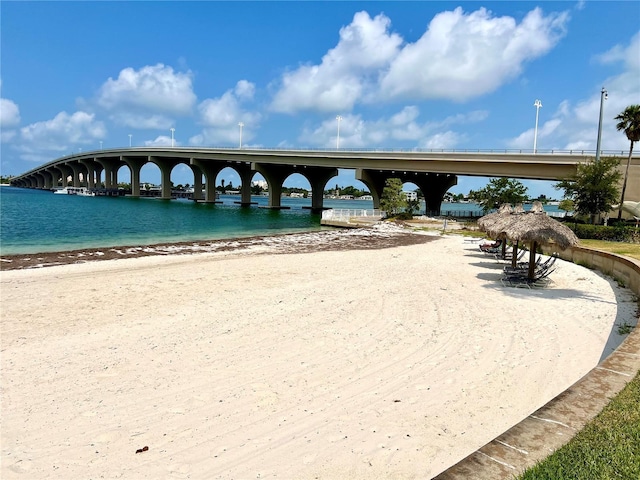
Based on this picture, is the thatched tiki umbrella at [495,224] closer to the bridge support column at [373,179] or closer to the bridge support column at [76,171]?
the bridge support column at [373,179]

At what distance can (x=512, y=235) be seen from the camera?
1227cm

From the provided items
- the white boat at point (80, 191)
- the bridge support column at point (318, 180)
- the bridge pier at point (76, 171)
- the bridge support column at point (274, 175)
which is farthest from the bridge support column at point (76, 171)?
the bridge support column at point (318, 180)

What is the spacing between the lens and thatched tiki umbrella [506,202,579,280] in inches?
452

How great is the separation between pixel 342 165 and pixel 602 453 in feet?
185

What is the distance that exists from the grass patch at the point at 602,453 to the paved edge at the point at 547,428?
2.4 inches

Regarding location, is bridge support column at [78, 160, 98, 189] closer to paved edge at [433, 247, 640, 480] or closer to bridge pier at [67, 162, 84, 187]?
bridge pier at [67, 162, 84, 187]

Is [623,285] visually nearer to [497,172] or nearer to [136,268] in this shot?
[136,268]

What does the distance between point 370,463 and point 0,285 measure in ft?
45.6

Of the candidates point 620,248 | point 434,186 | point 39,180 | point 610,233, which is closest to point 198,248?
point 620,248

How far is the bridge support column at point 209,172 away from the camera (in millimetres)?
87050

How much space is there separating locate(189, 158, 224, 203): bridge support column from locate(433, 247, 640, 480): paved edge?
88463mm

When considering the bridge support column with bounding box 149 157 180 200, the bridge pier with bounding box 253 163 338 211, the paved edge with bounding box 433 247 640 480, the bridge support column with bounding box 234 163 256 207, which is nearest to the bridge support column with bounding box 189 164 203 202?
the bridge support column with bounding box 149 157 180 200

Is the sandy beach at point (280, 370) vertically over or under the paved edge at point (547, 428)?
under

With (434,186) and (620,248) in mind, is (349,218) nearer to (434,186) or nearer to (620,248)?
(620,248)
